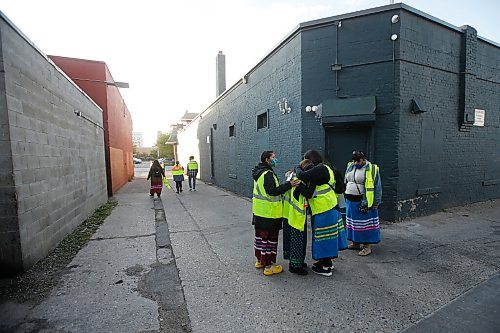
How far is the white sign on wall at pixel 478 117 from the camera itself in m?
8.47

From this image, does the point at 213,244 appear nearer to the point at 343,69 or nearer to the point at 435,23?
the point at 343,69

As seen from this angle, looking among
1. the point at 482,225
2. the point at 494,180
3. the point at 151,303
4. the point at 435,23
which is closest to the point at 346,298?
the point at 151,303

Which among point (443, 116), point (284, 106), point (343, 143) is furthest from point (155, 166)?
point (443, 116)

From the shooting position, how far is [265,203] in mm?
3949

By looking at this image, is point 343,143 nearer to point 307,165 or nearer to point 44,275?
point 307,165

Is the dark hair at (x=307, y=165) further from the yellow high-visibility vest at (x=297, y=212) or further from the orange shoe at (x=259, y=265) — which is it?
the orange shoe at (x=259, y=265)

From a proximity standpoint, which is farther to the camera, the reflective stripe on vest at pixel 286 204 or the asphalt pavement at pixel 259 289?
the reflective stripe on vest at pixel 286 204

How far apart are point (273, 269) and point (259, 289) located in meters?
0.47

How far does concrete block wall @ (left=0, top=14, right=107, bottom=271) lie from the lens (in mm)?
4020

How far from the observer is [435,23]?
729cm

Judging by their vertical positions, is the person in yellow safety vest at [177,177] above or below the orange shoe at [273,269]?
above

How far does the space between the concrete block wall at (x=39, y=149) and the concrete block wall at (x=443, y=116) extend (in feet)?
24.2

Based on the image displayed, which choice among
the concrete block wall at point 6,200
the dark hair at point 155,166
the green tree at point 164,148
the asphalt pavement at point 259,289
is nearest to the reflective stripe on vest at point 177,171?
the dark hair at point 155,166

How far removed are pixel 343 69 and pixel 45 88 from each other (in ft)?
21.1
